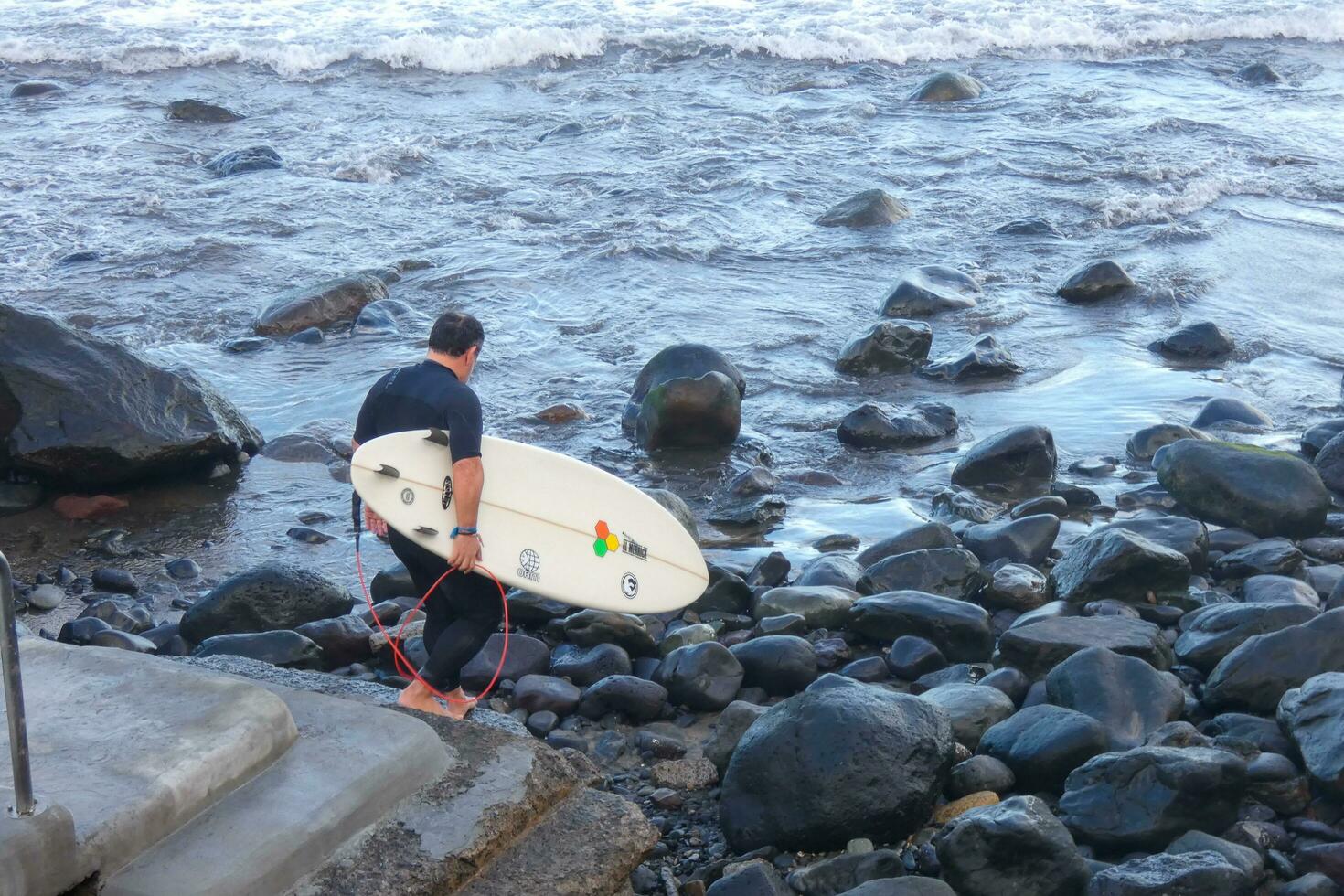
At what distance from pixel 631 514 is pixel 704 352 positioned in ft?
10.7

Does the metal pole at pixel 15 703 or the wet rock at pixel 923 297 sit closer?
the metal pole at pixel 15 703

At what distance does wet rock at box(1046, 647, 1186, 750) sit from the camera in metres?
4.82

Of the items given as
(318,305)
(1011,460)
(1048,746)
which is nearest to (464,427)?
(1048,746)

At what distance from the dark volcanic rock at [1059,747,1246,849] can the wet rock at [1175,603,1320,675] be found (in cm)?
112

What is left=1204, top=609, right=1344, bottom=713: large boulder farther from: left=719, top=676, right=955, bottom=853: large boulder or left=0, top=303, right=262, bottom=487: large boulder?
left=0, top=303, right=262, bottom=487: large boulder

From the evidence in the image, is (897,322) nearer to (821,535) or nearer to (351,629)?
(821,535)

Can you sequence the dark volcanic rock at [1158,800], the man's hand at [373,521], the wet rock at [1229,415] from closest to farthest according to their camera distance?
the dark volcanic rock at [1158,800]
the man's hand at [373,521]
the wet rock at [1229,415]

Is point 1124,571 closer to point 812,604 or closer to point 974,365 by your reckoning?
point 812,604

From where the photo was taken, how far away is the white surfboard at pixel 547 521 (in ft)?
17.0

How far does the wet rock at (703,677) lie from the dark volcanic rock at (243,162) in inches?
438

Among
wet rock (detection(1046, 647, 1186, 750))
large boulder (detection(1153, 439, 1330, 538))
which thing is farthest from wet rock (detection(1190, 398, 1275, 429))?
wet rock (detection(1046, 647, 1186, 750))

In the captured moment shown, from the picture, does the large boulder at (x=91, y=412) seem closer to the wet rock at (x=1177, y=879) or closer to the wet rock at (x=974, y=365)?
the wet rock at (x=974, y=365)

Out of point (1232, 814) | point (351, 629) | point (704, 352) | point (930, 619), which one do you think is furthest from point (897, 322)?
point (1232, 814)

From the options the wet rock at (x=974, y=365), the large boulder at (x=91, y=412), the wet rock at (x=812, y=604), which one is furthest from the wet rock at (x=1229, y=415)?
the large boulder at (x=91, y=412)
